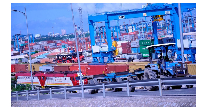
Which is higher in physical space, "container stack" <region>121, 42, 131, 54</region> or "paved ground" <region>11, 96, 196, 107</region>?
"container stack" <region>121, 42, 131, 54</region>

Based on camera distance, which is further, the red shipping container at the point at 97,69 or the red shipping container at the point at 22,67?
the red shipping container at the point at 22,67

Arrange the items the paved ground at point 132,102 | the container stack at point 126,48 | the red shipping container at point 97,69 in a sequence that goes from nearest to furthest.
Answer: the paved ground at point 132,102
the red shipping container at point 97,69
the container stack at point 126,48

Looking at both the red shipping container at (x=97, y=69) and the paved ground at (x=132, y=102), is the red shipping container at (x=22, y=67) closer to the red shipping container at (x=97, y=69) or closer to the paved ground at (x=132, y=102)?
the red shipping container at (x=97, y=69)

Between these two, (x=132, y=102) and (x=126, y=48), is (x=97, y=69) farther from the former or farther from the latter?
(x=126, y=48)

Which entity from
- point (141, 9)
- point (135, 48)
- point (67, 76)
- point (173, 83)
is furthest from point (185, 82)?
point (135, 48)

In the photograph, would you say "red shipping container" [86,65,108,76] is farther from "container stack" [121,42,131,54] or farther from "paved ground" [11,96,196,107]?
"container stack" [121,42,131,54]

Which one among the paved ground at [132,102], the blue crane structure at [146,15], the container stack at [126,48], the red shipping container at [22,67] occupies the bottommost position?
the paved ground at [132,102]

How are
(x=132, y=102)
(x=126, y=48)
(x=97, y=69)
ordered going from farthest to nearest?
(x=126, y=48) → (x=97, y=69) → (x=132, y=102)

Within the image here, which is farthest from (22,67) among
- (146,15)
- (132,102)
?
(132,102)

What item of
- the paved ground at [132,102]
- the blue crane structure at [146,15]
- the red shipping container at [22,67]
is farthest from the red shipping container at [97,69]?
the paved ground at [132,102]

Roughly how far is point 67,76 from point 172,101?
851 inches

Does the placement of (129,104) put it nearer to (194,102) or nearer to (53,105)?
(194,102)

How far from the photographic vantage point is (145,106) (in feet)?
34.1

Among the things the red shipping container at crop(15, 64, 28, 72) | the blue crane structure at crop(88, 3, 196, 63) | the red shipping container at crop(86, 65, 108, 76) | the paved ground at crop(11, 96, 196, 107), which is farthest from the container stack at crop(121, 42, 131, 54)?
the paved ground at crop(11, 96, 196, 107)
